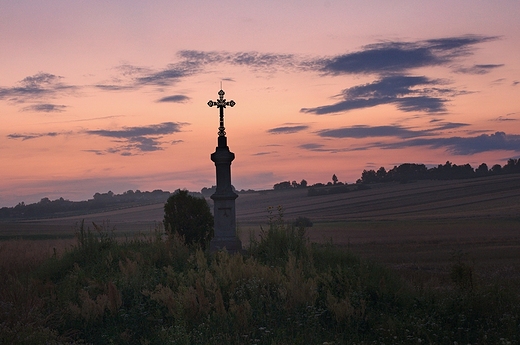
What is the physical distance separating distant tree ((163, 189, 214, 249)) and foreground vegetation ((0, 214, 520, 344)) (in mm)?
5402

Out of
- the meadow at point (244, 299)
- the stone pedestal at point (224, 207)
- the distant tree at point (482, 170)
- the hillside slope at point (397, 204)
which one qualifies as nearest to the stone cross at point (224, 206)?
the stone pedestal at point (224, 207)

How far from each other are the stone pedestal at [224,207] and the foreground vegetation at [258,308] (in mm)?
3508

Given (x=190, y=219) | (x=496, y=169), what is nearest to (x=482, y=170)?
(x=496, y=169)

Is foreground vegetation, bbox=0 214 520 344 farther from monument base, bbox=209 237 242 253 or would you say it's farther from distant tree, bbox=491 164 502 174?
distant tree, bbox=491 164 502 174

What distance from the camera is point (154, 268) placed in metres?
13.6

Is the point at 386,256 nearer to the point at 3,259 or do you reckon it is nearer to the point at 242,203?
the point at 3,259

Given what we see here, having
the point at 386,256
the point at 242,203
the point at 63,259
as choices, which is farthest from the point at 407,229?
the point at 242,203

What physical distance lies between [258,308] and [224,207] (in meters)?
6.67

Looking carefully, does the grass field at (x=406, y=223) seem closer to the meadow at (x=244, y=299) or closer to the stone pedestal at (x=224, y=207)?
the stone pedestal at (x=224, y=207)

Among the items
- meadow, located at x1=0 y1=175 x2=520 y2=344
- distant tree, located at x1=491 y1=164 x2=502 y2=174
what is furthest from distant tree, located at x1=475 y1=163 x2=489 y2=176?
meadow, located at x1=0 y1=175 x2=520 y2=344

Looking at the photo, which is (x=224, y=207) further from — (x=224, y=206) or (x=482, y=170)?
(x=482, y=170)

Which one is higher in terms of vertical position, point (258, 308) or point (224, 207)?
point (224, 207)

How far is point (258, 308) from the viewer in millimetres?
10492

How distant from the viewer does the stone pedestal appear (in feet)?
55.3
